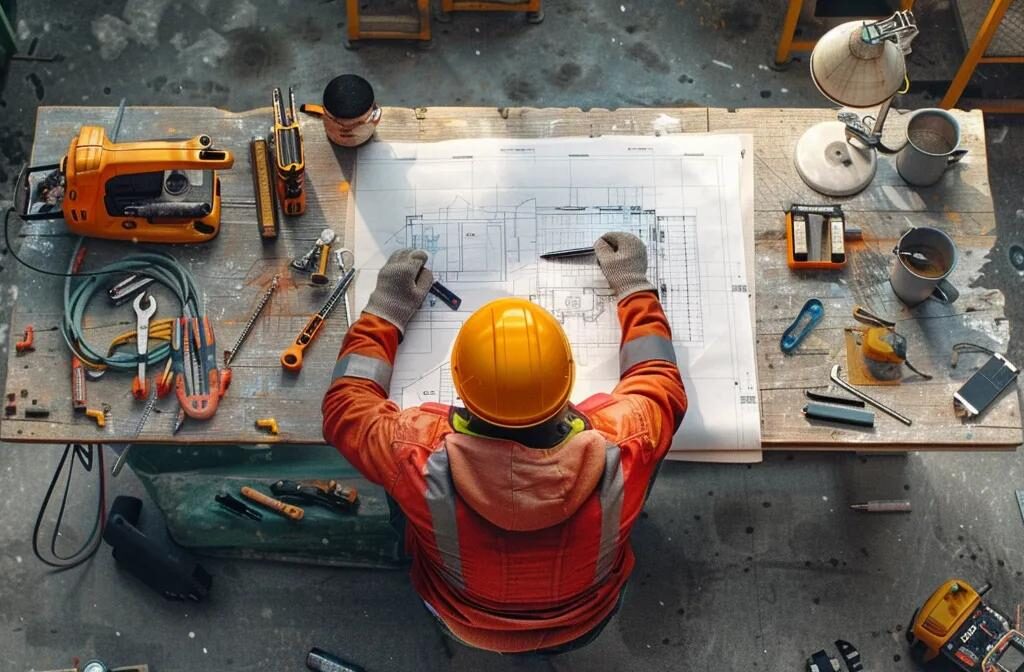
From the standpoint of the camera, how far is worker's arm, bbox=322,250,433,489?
2.32m

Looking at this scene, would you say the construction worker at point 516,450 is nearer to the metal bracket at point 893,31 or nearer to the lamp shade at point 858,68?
the lamp shade at point 858,68

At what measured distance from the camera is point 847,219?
2684 mm

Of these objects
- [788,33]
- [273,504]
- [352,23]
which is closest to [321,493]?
[273,504]

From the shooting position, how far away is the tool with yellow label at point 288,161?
262 centimetres

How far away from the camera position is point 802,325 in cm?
258

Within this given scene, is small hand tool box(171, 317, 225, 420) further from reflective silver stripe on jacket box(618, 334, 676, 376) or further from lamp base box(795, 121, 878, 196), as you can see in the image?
lamp base box(795, 121, 878, 196)

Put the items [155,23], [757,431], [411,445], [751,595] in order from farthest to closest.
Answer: [155,23] < [751,595] < [757,431] < [411,445]

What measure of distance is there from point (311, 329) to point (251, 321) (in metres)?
0.14

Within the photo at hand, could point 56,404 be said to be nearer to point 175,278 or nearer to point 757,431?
point 175,278

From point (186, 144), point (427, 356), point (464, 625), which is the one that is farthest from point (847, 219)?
point (186, 144)

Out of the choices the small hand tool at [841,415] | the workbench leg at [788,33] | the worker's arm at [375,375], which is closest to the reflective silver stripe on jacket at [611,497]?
the worker's arm at [375,375]

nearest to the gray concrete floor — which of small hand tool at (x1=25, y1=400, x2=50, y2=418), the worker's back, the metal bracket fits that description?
the worker's back

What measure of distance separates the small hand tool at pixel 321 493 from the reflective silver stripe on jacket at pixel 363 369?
828 millimetres

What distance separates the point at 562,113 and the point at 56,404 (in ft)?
4.59
